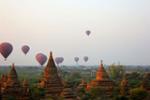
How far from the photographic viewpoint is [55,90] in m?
42.4

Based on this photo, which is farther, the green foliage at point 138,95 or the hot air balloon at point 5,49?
the hot air balloon at point 5,49

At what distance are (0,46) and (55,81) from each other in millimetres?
15922

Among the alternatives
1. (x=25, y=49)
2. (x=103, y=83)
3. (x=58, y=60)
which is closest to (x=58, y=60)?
(x=58, y=60)

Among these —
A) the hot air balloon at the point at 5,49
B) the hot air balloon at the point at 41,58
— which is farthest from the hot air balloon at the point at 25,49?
the hot air balloon at the point at 5,49

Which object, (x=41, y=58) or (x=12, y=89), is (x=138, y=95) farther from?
(x=41, y=58)

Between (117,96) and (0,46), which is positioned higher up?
(0,46)

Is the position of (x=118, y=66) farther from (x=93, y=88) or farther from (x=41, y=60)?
(x=93, y=88)

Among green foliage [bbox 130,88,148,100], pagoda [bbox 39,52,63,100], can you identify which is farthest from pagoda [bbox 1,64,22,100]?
green foliage [bbox 130,88,148,100]

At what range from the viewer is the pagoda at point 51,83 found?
138ft

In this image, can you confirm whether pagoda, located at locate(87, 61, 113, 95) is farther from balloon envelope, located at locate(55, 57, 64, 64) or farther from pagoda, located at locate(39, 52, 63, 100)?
balloon envelope, located at locate(55, 57, 64, 64)

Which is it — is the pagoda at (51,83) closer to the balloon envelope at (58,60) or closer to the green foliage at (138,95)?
the green foliage at (138,95)

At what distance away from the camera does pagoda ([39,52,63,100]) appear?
42000 millimetres

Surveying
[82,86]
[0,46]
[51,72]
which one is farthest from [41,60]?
[51,72]

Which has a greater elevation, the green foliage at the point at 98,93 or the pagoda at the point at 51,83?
the pagoda at the point at 51,83
